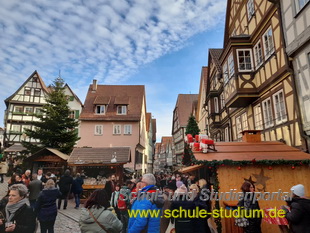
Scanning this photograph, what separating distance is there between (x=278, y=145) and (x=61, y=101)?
65.2ft

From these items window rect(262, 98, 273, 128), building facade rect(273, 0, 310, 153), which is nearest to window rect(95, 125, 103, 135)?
window rect(262, 98, 273, 128)

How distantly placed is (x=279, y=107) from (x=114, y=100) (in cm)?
2314

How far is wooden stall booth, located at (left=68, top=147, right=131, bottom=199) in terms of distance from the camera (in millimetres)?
14063

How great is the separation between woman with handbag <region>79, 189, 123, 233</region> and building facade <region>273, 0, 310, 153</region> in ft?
25.2

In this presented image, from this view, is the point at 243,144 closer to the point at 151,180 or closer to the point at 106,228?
the point at 151,180

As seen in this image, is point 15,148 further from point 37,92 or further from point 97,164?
point 97,164

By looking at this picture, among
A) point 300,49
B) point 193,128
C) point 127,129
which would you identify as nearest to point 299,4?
point 300,49

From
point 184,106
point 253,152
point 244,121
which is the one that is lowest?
point 253,152

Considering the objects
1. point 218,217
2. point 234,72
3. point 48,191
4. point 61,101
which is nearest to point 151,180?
point 48,191

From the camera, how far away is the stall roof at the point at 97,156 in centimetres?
1442

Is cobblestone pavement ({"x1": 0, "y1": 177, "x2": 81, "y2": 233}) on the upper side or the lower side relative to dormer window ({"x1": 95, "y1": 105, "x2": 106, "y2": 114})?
lower

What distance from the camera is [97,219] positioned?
3.49 metres

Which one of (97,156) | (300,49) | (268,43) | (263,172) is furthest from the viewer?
(97,156)

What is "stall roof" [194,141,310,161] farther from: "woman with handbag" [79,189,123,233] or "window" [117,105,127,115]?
"window" [117,105,127,115]
